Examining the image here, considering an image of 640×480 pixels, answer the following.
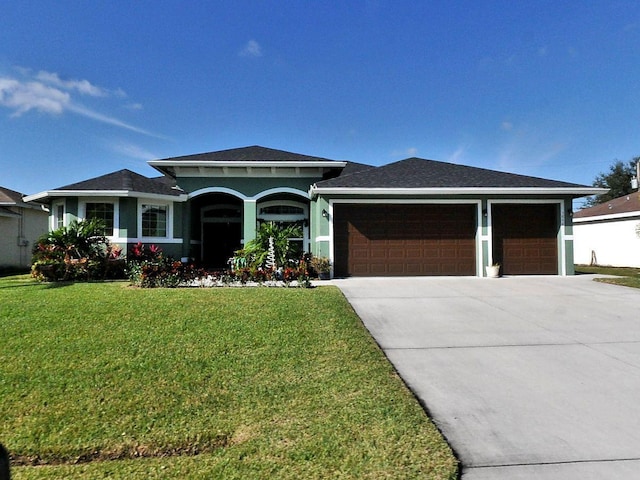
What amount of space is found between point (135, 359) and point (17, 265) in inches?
733

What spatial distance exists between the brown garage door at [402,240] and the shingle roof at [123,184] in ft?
22.4

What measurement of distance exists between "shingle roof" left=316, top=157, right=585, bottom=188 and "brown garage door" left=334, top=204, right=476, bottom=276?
79cm

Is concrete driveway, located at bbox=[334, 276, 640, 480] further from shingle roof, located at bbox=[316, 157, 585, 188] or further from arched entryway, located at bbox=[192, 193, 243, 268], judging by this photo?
arched entryway, located at bbox=[192, 193, 243, 268]

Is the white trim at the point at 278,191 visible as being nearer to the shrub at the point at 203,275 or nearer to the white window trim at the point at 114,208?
the shrub at the point at 203,275

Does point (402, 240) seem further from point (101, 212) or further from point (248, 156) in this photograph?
point (101, 212)

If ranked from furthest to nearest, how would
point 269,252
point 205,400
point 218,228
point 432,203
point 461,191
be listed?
point 218,228
point 432,203
point 461,191
point 269,252
point 205,400

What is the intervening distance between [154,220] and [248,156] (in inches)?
173

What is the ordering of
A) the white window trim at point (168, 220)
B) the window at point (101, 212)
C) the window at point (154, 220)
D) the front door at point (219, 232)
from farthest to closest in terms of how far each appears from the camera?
the front door at point (219, 232), the window at point (154, 220), the white window trim at point (168, 220), the window at point (101, 212)

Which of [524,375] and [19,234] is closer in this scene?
[524,375]

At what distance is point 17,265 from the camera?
18188 mm

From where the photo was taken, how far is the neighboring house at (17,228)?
1723 centimetres

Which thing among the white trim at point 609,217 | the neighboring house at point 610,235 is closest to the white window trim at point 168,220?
the neighboring house at point 610,235

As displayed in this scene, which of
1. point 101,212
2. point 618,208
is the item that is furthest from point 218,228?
point 618,208

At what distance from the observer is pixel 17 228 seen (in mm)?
18312
